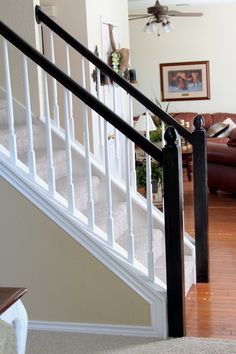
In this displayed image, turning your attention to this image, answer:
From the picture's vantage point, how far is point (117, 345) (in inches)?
116

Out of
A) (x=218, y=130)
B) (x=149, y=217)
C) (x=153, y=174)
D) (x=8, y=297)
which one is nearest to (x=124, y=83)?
(x=149, y=217)

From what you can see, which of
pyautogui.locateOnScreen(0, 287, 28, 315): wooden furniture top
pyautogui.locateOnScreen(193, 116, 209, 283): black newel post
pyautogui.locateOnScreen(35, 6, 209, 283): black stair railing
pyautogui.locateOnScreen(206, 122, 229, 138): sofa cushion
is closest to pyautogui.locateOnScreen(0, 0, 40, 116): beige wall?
pyautogui.locateOnScreen(35, 6, 209, 283): black stair railing

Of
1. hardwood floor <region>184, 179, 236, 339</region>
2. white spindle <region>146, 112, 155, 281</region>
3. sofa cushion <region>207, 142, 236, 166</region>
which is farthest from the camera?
sofa cushion <region>207, 142, 236, 166</region>

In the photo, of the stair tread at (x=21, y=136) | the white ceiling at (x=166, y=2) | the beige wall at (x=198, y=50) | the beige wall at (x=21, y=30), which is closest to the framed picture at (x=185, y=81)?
the beige wall at (x=198, y=50)

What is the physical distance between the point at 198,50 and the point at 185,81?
0.60 metres

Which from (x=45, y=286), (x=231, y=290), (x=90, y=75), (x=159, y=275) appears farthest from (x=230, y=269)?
(x=90, y=75)

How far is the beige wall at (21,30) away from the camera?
402cm

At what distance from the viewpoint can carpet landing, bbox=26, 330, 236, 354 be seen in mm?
2846

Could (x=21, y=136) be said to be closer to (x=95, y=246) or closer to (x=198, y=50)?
(x=95, y=246)

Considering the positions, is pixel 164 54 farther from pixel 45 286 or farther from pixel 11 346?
pixel 11 346

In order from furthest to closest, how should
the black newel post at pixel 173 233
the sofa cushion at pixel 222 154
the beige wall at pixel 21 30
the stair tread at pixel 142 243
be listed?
the sofa cushion at pixel 222 154
the beige wall at pixel 21 30
the stair tread at pixel 142 243
the black newel post at pixel 173 233

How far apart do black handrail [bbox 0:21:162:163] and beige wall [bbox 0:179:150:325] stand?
2.15 ft

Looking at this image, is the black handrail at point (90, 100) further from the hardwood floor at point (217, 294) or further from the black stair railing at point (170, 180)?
the hardwood floor at point (217, 294)

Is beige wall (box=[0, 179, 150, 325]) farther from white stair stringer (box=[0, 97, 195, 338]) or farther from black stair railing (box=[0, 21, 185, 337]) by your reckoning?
black stair railing (box=[0, 21, 185, 337])
